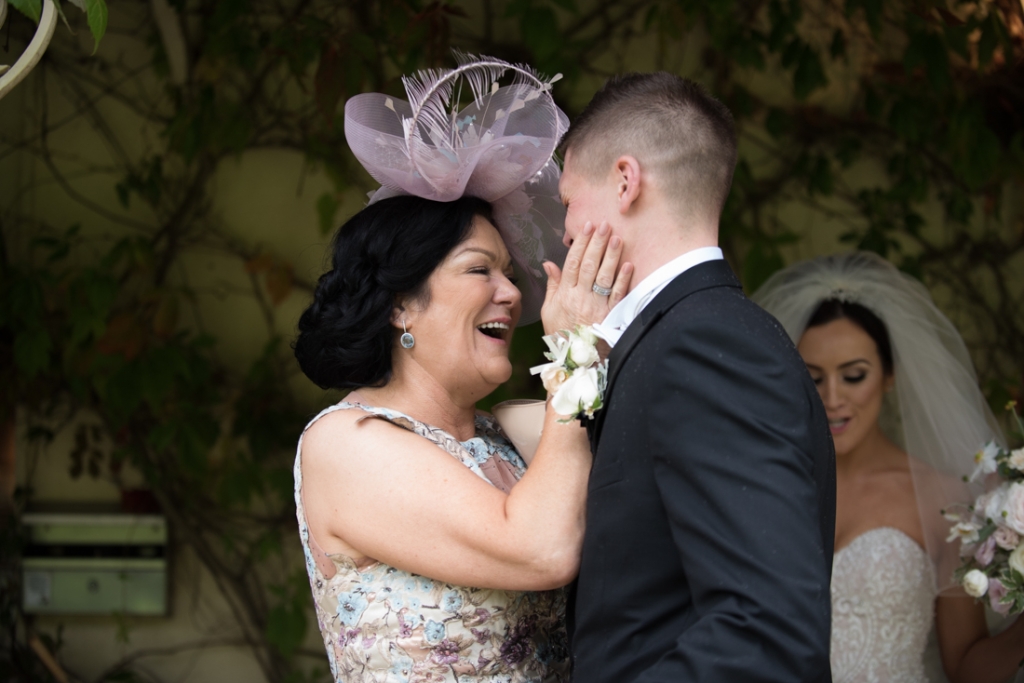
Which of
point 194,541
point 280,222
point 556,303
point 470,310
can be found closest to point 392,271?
point 470,310

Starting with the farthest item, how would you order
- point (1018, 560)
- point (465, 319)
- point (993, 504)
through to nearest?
point (993, 504) < point (1018, 560) < point (465, 319)

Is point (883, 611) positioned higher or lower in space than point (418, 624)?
lower

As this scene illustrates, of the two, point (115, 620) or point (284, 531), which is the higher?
point (284, 531)

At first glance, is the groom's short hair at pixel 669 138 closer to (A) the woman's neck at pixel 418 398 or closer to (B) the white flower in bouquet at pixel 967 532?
(A) the woman's neck at pixel 418 398

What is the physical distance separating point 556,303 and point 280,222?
8.21ft

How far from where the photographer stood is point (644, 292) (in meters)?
1.60

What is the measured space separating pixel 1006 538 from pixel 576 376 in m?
1.35

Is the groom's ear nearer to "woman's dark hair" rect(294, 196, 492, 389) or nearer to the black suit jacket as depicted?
the black suit jacket

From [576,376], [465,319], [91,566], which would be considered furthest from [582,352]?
[91,566]

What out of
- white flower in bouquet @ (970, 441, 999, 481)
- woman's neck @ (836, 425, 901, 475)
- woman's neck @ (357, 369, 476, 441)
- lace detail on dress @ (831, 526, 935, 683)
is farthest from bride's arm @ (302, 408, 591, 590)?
woman's neck @ (836, 425, 901, 475)

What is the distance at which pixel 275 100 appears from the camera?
12.9 feet

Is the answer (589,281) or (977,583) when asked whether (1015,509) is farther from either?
(589,281)

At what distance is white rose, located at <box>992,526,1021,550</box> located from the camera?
227 cm

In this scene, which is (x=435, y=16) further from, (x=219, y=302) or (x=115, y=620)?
(x=115, y=620)
